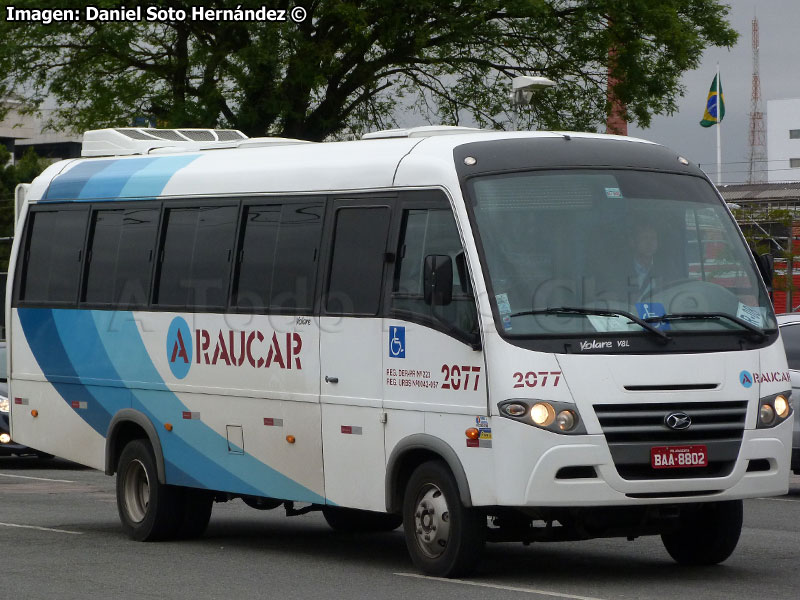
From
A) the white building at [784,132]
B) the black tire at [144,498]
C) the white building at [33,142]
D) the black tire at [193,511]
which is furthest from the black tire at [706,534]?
the white building at [784,132]

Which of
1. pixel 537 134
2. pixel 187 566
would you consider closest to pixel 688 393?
pixel 537 134

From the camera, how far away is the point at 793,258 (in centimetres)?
4875

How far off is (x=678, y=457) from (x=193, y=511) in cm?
489

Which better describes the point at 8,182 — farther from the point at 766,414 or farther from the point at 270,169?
the point at 766,414

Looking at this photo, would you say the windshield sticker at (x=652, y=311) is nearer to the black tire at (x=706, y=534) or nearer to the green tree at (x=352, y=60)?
the black tire at (x=706, y=534)

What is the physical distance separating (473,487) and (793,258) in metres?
40.7

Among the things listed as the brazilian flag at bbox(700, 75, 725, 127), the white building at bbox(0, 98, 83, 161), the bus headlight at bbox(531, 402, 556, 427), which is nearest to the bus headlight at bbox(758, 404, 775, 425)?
the bus headlight at bbox(531, 402, 556, 427)

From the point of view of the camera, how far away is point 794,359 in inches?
656

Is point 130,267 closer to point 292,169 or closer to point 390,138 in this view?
point 292,169

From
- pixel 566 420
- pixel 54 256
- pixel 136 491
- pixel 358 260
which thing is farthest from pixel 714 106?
pixel 566 420

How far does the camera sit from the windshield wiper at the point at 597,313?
9.70 metres

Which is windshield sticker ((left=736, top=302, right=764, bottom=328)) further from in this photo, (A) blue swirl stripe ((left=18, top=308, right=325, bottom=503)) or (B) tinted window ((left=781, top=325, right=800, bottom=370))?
(B) tinted window ((left=781, top=325, right=800, bottom=370))

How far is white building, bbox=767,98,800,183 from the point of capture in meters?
120

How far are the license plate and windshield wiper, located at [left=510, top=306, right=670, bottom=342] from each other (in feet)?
2.13
